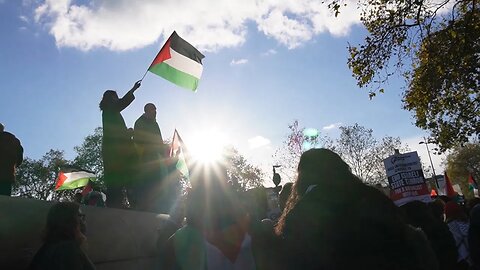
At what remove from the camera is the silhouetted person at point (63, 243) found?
2.73 m

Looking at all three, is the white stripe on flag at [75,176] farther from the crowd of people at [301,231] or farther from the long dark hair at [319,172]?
the long dark hair at [319,172]

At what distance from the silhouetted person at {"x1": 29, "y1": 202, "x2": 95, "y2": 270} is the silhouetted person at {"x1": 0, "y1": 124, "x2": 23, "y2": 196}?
295cm

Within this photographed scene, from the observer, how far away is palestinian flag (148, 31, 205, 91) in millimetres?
7664

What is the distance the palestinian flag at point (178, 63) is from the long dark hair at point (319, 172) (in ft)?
17.4

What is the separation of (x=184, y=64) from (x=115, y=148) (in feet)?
8.99

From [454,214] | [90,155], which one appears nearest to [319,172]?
[454,214]

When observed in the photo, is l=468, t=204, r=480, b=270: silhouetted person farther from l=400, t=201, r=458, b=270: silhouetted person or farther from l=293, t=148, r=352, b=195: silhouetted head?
l=293, t=148, r=352, b=195: silhouetted head

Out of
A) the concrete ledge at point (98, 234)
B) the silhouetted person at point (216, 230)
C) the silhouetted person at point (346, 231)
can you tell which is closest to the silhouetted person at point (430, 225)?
the silhouetted person at point (346, 231)

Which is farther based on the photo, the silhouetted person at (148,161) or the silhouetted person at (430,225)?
the silhouetted person at (148,161)

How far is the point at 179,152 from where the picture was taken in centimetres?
841

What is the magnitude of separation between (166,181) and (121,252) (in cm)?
246

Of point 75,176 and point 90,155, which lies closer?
point 75,176

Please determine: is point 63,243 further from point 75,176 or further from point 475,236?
point 75,176

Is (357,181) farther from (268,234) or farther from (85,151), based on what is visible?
(85,151)
